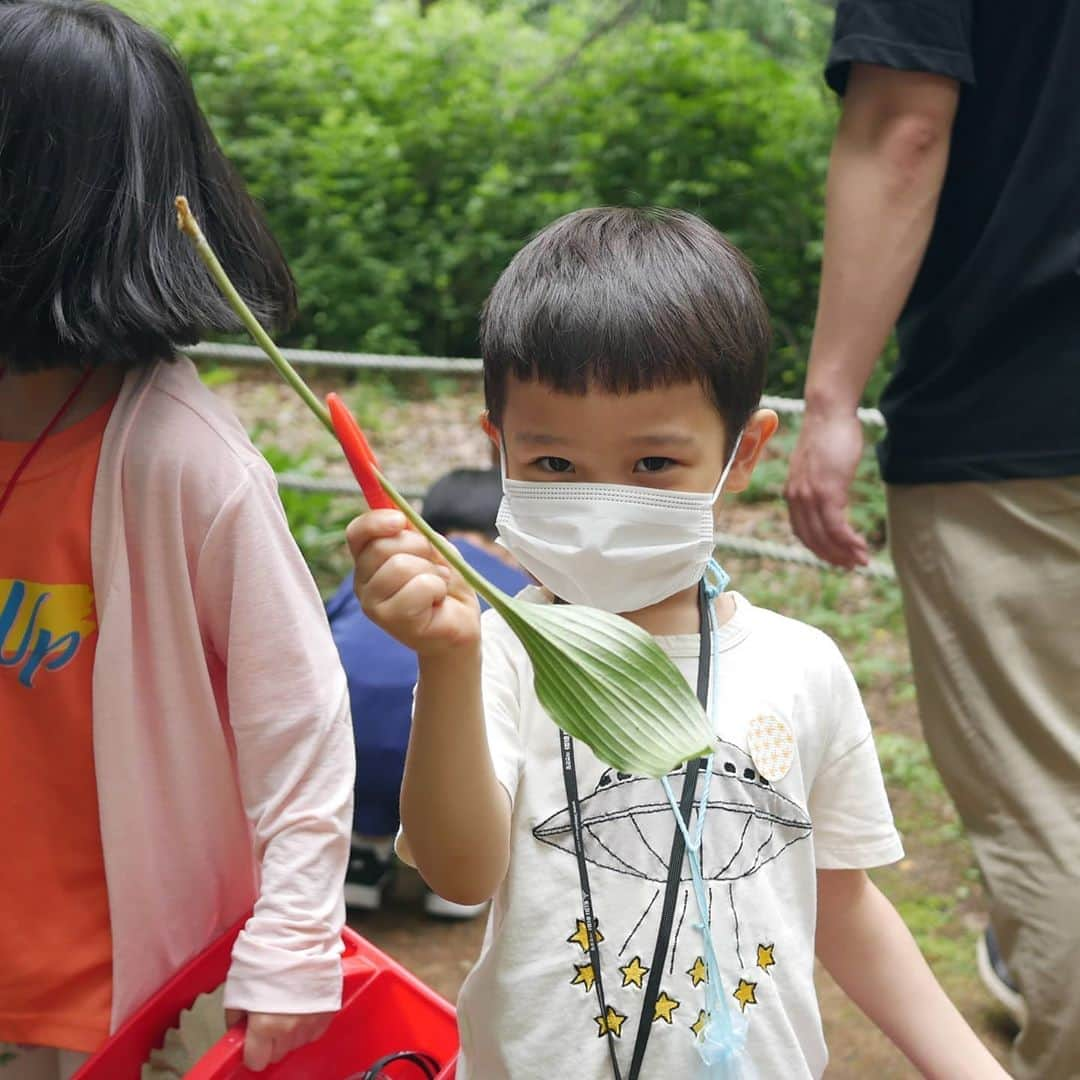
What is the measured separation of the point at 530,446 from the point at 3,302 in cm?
60

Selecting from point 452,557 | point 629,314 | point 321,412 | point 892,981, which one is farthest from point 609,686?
point 892,981

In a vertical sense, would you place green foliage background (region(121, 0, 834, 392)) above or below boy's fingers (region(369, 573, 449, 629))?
below

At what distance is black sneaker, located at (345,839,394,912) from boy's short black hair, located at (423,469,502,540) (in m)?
0.81

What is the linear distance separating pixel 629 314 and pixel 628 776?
0.42 metres

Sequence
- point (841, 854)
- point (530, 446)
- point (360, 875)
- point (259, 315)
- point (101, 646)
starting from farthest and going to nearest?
point (360, 875) → point (259, 315) → point (101, 646) → point (841, 854) → point (530, 446)

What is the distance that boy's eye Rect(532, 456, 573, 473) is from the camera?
4.18 ft

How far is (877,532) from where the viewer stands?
5.80 metres

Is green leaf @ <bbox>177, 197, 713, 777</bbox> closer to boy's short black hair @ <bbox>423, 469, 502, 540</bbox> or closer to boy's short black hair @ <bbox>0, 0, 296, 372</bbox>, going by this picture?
boy's short black hair @ <bbox>0, 0, 296, 372</bbox>

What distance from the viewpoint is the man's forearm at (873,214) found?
1.98m

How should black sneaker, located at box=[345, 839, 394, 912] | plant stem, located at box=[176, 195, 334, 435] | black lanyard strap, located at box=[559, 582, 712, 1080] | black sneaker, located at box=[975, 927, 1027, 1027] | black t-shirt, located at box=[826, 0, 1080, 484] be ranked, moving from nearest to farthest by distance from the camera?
1. plant stem, located at box=[176, 195, 334, 435]
2. black lanyard strap, located at box=[559, 582, 712, 1080]
3. black t-shirt, located at box=[826, 0, 1080, 484]
4. black sneaker, located at box=[975, 927, 1027, 1027]
5. black sneaker, located at box=[345, 839, 394, 912]

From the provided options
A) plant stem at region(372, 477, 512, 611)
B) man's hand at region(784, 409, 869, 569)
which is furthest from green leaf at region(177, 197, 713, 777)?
man's hand at region(784, 409, 869, 569)

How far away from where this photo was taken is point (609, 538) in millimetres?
1263

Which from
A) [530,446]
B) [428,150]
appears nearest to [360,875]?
[530,446]

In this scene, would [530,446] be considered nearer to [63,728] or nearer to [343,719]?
[343,719]
